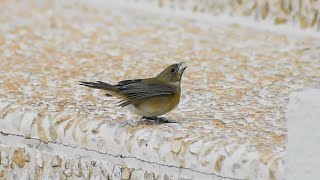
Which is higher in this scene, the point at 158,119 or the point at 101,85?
the point at 101,85

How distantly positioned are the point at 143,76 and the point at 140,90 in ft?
2.27

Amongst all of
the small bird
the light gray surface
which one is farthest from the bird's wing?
the light gray surface

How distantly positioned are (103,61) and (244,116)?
0.96 m

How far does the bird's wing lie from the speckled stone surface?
0.23 ft

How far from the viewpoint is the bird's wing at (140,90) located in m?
2.14

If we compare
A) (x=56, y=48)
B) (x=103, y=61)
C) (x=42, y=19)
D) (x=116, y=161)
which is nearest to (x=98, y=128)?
(x=116, y=161)

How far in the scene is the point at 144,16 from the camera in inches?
158

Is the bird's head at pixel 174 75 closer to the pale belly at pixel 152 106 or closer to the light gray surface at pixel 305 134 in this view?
the pale belly at pixel 152 106

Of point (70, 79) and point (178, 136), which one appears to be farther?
point (70, 79)

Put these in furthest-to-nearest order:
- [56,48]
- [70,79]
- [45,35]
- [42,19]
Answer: [42,19] → [45,35] → [56,48] → [70,79]

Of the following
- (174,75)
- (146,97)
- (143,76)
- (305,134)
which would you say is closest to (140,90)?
(146,97)

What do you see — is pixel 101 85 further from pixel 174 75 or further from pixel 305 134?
pixel 305 134

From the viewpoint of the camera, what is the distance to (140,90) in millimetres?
2160

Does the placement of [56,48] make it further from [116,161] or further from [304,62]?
[116,161]
